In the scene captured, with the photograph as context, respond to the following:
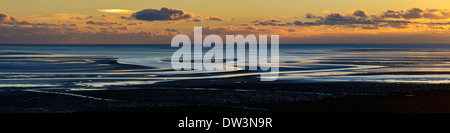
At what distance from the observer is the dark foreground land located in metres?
19.9

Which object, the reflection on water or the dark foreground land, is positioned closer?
the dark foreground land

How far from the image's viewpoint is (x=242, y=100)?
22531mm

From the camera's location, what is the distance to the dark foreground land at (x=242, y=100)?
1991 cm

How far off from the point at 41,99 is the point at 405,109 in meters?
16.1

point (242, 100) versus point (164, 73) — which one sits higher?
point (242, 100)

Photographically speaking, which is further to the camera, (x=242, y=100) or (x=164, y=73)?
(x=164, y=73)

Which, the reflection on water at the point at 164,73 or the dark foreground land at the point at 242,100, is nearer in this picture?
the dark foreground land at the point at 242,100

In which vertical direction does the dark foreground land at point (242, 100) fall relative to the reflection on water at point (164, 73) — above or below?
above

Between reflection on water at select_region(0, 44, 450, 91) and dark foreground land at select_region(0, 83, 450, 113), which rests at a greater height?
dark foreground land at select_region(0, 83, 450, 113)
